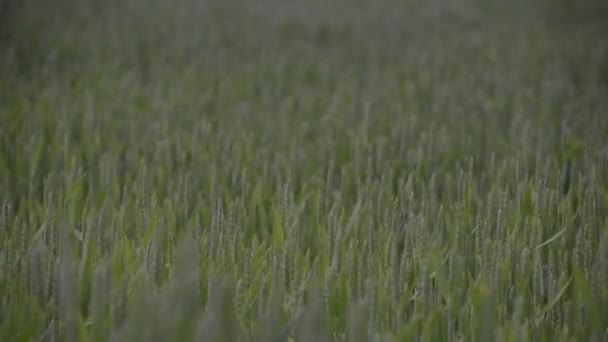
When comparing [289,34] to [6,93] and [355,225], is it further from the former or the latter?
[355,225]

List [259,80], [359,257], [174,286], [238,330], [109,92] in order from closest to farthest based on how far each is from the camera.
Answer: [174,286], [238,330], [359,257], [109,92], [259,80]

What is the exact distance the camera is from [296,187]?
73.2 inches

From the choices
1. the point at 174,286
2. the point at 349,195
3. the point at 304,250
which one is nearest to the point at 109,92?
the point at 349,195

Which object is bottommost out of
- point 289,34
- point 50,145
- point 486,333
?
point 486,333

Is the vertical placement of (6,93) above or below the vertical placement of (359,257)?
above

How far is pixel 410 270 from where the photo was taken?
1.22 m

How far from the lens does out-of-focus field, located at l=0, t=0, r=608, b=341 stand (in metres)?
1.04

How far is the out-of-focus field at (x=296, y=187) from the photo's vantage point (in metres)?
1.04

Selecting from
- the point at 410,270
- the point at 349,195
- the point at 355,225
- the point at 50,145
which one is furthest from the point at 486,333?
the point at 50,145

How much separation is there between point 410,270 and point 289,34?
3.75 metres

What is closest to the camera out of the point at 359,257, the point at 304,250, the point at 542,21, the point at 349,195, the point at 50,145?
the point at 359,257

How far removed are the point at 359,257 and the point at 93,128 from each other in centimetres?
130

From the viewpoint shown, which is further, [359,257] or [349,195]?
[349,195]

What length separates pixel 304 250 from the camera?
1.39 metres
